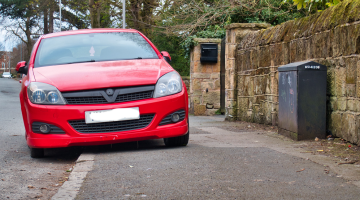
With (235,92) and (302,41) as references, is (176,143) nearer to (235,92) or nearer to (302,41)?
(302,41)

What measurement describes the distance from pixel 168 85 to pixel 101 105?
0.77 m

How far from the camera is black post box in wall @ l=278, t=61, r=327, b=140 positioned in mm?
5477

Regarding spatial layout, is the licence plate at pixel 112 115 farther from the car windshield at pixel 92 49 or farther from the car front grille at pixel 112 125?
the car windshield at pixel 92 49

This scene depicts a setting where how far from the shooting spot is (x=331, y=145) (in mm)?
5191

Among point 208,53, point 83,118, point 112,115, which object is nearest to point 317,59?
point 112,115

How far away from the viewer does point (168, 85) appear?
4.82 meters

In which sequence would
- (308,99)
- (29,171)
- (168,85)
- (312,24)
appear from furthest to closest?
(312,24) < (308,99) < (168,85) < (29,171)

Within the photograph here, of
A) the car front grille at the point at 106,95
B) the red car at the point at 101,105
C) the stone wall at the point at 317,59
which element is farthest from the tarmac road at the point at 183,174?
the stone wall at the point at 317,59

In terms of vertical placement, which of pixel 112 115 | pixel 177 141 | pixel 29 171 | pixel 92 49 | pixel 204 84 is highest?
pixel 92 49

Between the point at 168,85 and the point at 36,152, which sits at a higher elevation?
the point at 168,85

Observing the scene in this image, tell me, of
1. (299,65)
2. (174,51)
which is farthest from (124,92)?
(174,51)

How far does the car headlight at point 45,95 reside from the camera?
4.56m

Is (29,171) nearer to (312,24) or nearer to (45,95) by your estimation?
(45,95)

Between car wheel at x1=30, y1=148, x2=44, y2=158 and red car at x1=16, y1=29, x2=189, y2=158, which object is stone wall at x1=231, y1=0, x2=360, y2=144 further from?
car wheel at x1=30, y1=148, x2=44, y2=158
